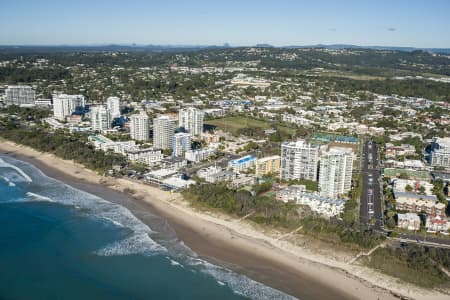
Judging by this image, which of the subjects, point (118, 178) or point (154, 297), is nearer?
point (154, 297)

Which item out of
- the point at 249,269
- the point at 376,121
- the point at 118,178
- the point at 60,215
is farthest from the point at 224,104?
the point at 249,269

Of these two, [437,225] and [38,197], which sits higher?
[437,225]

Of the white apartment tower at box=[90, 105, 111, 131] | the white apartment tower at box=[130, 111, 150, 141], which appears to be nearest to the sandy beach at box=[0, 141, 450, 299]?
the white apartment tower at box=[130, 111, 150, 141]

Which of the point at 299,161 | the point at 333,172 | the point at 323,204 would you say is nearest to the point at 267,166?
the point at 299,161

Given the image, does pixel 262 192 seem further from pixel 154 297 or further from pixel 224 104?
pixel 224 104

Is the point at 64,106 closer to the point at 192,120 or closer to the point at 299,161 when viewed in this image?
the point at 192,120

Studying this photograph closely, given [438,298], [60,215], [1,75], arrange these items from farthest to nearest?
[1,75]
[60,215]
[438,298]

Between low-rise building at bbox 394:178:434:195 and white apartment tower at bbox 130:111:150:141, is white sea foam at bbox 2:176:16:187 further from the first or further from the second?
low-rise building at bbox 394:178:434:195
